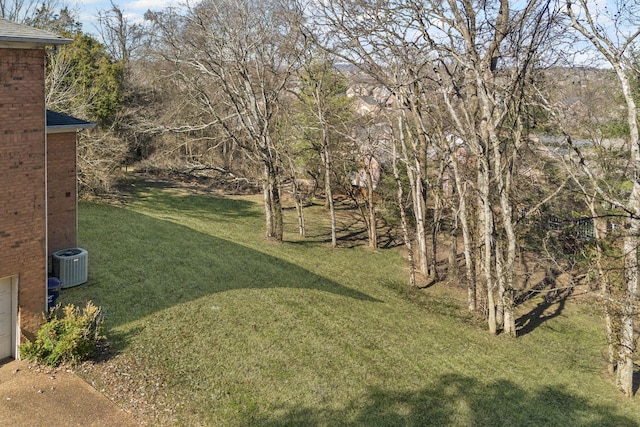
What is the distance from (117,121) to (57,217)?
14.9 m

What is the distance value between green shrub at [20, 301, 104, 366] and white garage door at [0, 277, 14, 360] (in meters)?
0.36

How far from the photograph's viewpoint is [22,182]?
28.1 feet

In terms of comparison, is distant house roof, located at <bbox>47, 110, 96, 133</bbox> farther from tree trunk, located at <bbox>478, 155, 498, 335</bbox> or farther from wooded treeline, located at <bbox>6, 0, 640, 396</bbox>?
tree trunk, located at <bbox>478, 155, 498, 335</bbox>

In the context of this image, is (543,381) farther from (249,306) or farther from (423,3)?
(423,3)

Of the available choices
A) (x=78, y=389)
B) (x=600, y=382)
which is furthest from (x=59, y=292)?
(x=600, y=382)

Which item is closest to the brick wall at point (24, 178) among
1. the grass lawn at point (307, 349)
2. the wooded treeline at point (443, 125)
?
the grass lawn at point (307, 349)

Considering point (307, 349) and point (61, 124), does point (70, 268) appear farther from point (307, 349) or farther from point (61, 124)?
point (307, 349)

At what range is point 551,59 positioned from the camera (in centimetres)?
1263

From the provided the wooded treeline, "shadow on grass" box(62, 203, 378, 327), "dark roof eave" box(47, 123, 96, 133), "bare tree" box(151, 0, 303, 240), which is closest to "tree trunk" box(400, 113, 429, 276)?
the wooded treeline

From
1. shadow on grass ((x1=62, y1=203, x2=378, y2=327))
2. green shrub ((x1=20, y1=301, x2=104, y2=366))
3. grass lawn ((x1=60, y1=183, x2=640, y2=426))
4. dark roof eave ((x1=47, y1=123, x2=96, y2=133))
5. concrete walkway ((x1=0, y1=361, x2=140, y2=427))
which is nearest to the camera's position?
concrete walkway ((x1=0, y1=361, x2=140, y2=427))

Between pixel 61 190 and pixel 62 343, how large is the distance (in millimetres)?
5446

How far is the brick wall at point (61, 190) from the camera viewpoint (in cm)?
1241

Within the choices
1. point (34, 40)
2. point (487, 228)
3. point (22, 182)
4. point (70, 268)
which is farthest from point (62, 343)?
point (487, 228)

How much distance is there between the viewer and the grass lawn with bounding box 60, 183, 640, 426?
8.45 meters
